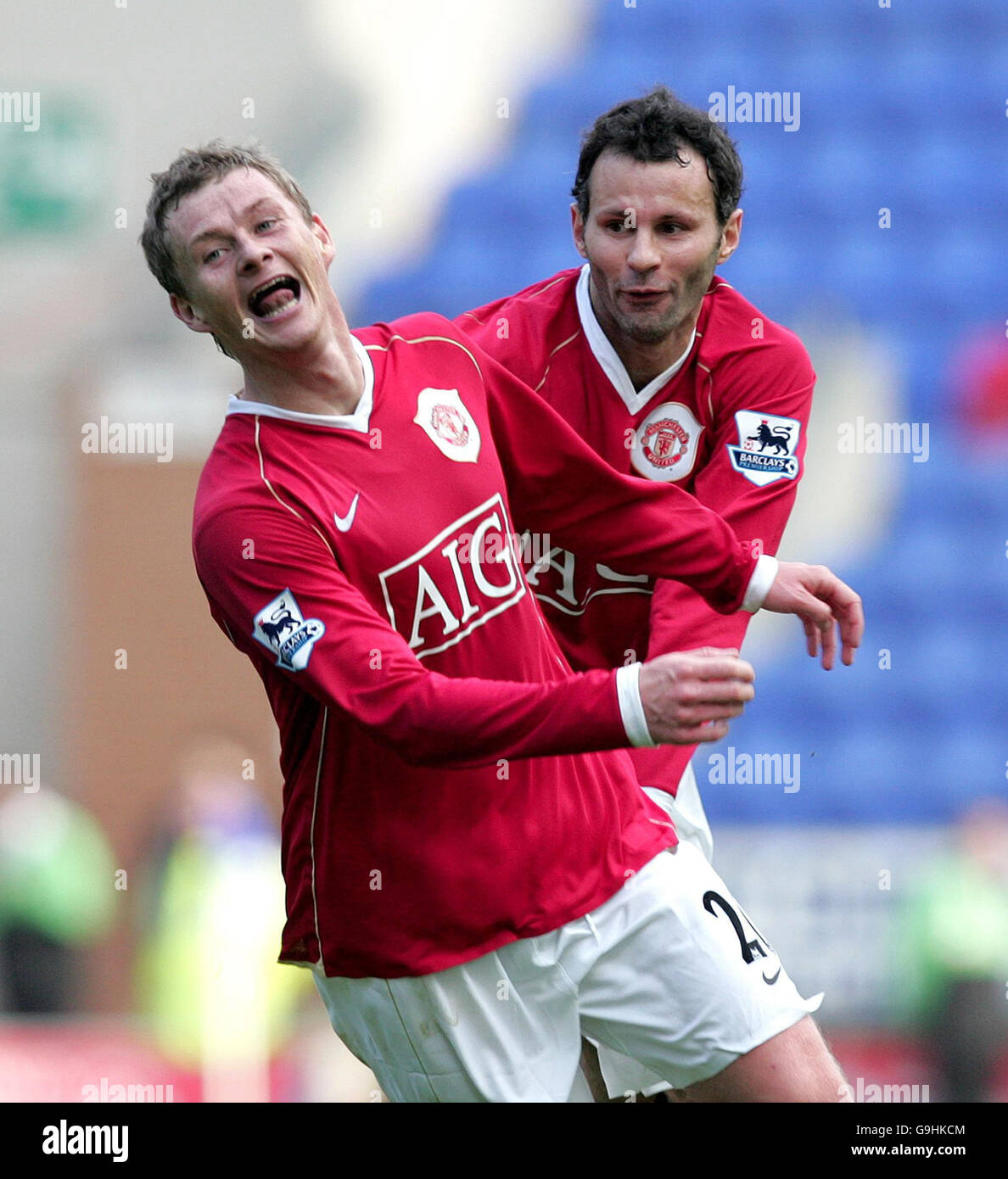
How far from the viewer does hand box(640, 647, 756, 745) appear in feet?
7.03

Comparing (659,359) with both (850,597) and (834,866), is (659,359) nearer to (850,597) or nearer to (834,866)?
(850,597)

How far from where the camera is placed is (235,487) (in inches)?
96.3

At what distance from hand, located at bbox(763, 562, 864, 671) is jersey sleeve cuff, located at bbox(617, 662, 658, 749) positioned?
60 cm

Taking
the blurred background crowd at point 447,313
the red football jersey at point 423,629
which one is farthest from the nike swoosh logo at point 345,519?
the blurred background crowd at point 447,313

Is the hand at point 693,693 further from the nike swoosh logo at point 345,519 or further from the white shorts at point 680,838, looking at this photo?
the white shorts at point 680,838

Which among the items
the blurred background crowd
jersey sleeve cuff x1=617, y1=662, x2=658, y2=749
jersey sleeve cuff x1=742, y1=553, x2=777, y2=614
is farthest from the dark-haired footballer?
the blurred background crowd

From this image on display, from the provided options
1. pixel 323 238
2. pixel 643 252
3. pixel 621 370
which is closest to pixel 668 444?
pixel 621 370

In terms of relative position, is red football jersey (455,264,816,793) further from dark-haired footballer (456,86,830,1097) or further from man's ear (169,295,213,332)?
man's ear (169,295,213,332)

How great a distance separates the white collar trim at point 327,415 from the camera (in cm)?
255

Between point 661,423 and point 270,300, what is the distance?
0.93 m

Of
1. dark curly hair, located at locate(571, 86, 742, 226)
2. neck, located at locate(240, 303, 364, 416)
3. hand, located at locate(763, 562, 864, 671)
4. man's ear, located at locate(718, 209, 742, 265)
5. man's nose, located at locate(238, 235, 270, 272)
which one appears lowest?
hand, located at locate(763, 562, 864, 671)

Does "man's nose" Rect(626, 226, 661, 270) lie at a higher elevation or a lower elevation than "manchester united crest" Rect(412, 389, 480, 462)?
higher
